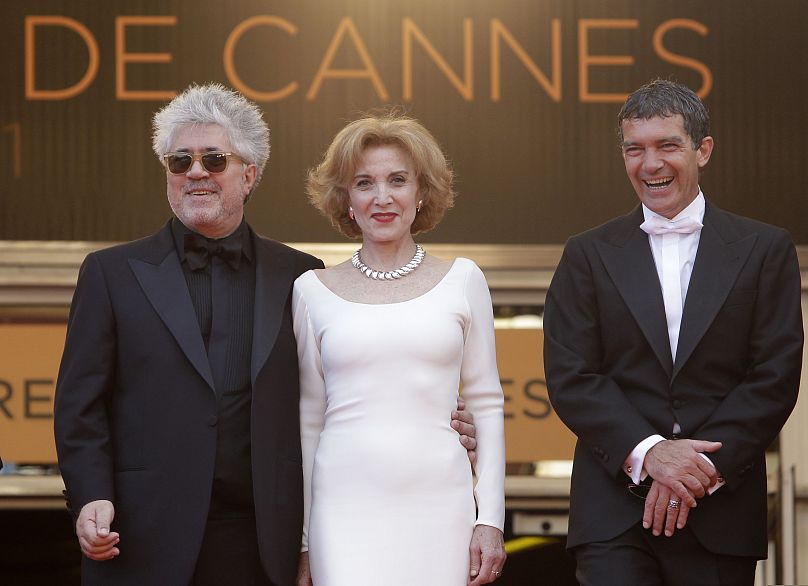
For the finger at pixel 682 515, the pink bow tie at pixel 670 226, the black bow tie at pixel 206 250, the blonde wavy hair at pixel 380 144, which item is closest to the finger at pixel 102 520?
the black bow tie at pixel 206 250

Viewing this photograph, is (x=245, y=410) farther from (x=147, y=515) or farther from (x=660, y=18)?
(x=660, y=18)

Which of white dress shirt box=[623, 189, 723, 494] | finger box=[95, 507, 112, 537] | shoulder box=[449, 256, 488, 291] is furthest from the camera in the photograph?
shoulder box=[449, 256, 488, 291]

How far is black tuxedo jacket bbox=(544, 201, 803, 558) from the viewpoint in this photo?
372 centimetres

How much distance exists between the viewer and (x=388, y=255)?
3.99 meters

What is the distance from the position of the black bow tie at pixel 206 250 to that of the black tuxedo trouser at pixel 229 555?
676 millimetres

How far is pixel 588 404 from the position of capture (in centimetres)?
380

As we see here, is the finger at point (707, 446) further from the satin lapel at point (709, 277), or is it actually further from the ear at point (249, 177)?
the ear at point (249, 177)

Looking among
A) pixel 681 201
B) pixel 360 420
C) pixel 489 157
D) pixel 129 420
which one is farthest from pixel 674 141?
pixel 489 157

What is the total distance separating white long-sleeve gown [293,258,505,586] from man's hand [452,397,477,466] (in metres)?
0.02

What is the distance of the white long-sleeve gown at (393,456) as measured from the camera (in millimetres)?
3750

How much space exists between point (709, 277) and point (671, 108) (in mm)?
461

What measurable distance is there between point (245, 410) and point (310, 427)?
24 cm

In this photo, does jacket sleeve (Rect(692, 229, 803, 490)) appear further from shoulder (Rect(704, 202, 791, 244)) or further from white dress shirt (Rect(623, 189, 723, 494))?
white dress shirt (Rect(623, 189, 723, 494))

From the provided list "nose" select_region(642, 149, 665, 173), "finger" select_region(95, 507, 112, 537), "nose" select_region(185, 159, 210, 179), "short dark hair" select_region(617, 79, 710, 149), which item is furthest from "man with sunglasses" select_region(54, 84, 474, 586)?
"short dark hair" select_region(617, 79, 710, 149)
